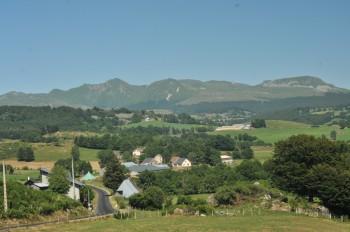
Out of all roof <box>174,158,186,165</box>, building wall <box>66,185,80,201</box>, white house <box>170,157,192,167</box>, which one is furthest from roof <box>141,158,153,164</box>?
building wall <box>66,185,80,201</box>

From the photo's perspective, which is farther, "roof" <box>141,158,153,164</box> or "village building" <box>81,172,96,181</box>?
"roof" <box>141,158,153,164</box>

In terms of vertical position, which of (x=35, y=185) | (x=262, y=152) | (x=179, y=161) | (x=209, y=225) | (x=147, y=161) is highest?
(x=209, y=225)

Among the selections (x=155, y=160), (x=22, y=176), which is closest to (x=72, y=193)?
(x=22, y=176)

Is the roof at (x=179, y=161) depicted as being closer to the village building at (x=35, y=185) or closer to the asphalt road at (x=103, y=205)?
the asphalt road at (x=103, y=205)

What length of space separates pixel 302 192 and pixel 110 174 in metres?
47.6

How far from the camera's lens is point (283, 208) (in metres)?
67.2

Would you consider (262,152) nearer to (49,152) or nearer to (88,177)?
(88,177)

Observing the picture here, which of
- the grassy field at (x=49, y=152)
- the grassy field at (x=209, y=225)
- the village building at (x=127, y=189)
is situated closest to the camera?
the grassy field at (x=209, y=225)

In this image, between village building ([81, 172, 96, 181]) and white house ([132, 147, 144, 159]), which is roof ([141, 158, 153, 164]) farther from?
village building ([81, 172, 96, 181])

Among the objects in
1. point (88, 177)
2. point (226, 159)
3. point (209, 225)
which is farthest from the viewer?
point (226, 159)

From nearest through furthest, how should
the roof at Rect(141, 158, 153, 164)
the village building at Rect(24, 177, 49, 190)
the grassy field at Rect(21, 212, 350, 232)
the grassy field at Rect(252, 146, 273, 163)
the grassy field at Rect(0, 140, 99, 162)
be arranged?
the grassy field at Rect(21, 212, 350, 232) → the village building at Rect(24, 177, 49, 190) → the grassy field at Rect(252, 146, 273, 163) → the roof at Rect(141, 158, 153, 164) → the grassy field at Rect(0, 140, 99, 162)

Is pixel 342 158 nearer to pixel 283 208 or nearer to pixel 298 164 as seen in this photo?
pixel 298 164

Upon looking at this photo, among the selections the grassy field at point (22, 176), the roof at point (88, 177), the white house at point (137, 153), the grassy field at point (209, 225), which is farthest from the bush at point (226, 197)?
the white house at point (137, 153)

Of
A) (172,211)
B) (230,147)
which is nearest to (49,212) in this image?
(172,211)
